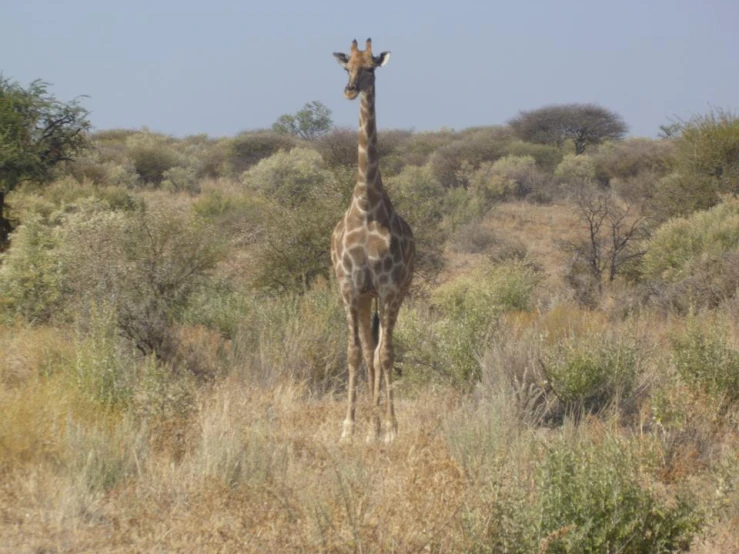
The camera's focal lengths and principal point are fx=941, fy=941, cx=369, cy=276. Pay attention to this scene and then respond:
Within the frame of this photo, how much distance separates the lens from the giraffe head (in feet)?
25.6

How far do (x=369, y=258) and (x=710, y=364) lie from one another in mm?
3227

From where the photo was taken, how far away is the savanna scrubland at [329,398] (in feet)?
16.7

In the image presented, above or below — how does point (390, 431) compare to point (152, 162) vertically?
below

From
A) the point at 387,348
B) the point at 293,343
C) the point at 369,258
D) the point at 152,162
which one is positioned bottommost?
the point at 293,343

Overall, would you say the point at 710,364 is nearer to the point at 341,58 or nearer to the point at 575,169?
the point at 341,58

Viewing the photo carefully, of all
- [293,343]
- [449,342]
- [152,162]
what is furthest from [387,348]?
[152,162]

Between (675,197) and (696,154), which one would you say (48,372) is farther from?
(696,154)

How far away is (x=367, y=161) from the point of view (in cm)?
810

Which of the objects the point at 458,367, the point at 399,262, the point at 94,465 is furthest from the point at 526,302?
the point at 94,465

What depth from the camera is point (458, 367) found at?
359 inches

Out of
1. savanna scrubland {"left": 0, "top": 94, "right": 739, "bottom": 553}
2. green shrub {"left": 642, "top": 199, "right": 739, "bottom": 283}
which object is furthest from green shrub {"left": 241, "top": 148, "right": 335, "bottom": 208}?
green shrub {"left": 642, "top": 199, "right": 739, "bottom": 283}

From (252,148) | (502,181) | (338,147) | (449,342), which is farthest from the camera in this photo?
(252,148)

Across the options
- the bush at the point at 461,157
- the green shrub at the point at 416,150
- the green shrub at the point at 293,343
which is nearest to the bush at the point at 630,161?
the bush at the point at 461,157

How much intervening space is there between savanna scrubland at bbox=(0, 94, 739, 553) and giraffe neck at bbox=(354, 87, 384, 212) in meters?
1.87
